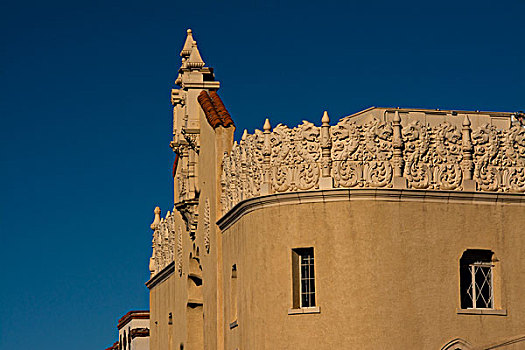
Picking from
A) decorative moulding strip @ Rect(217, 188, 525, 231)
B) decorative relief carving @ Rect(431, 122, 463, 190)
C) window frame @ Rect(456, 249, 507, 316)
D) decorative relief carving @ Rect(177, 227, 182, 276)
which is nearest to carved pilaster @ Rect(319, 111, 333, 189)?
decorative moulding strip @ Rect(217, 188, 525, 231)

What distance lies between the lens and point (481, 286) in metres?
38.7

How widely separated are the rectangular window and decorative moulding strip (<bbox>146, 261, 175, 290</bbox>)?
661 inches

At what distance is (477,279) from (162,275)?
2266 cm

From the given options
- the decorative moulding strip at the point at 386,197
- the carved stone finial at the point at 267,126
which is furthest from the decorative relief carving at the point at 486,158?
the carved stone finial at the point at 267,126

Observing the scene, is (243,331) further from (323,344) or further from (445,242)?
(445,242)

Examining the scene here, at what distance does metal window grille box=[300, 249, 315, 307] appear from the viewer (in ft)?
126

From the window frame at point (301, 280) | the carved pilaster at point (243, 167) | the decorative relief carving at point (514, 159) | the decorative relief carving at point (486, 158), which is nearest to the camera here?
the window frame at point (301, 280)

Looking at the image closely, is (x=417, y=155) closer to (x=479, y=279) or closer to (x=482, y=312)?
(x=479, y=279)

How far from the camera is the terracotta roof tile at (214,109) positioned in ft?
148

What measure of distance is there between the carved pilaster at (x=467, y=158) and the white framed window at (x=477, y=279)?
204 cm

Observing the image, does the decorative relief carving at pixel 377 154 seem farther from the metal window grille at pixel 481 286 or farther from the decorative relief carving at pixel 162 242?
the decorative relief carving at pixel 162 242

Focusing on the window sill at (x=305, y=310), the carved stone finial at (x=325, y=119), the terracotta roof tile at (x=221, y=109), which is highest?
the terracotta roof tile at (x=221, y=109)

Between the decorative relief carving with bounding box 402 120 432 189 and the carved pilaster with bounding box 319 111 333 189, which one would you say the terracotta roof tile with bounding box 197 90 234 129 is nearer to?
the carved pilaster with bounding box 319 111 333 189

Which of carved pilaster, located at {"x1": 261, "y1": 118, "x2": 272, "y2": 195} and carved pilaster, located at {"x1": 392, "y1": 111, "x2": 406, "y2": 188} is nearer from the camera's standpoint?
carved pilaster, located at {"x1": 392, "y1": 111, "x2": 406, "y2": 188}
